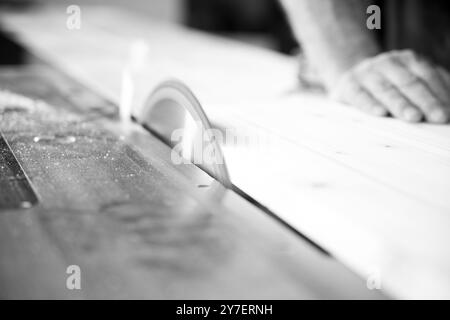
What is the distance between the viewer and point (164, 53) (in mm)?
1822

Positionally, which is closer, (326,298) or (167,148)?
(326,298)

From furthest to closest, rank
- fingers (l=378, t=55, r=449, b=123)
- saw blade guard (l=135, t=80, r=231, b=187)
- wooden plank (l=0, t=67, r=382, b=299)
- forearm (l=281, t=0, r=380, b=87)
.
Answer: forearm (l=281, t=0, r=380, b=87), fingers (l=378, t=55, r=449, b=123), saw blade guard (l=135, t=80, r=231, b=187), wooden plank (l=0, t=67, r=382, b=299)

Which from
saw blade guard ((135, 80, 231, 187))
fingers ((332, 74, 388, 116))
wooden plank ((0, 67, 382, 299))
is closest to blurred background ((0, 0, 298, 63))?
fingers ((332, 74, 388, 116))

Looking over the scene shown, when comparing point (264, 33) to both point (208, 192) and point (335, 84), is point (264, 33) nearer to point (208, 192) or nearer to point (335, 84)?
point (335, 84)

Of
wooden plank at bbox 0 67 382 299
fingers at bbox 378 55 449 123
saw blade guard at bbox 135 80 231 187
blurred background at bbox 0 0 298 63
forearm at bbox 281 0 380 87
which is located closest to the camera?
wooden plank at bbox 0 67 382 299

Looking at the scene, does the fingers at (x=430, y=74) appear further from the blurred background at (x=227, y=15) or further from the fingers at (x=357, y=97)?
the blurred background at (x=227, y=15)

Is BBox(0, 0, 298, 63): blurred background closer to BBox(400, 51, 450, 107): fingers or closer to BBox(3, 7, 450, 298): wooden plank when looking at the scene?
BBox(3, 7, 450, 298): wooden plank

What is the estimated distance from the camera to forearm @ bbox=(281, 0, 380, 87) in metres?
1.11

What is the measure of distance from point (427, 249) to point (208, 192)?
0.77 feet

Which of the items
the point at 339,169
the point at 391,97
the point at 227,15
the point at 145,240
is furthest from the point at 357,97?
the point at 227,15

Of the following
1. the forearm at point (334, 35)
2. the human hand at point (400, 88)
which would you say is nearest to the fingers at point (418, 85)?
the human hand at point (400, 88)

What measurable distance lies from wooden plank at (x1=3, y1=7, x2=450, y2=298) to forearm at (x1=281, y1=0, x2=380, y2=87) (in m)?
0.08

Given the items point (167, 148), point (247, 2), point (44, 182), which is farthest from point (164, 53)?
point (247, 2)

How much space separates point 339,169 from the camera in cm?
67
